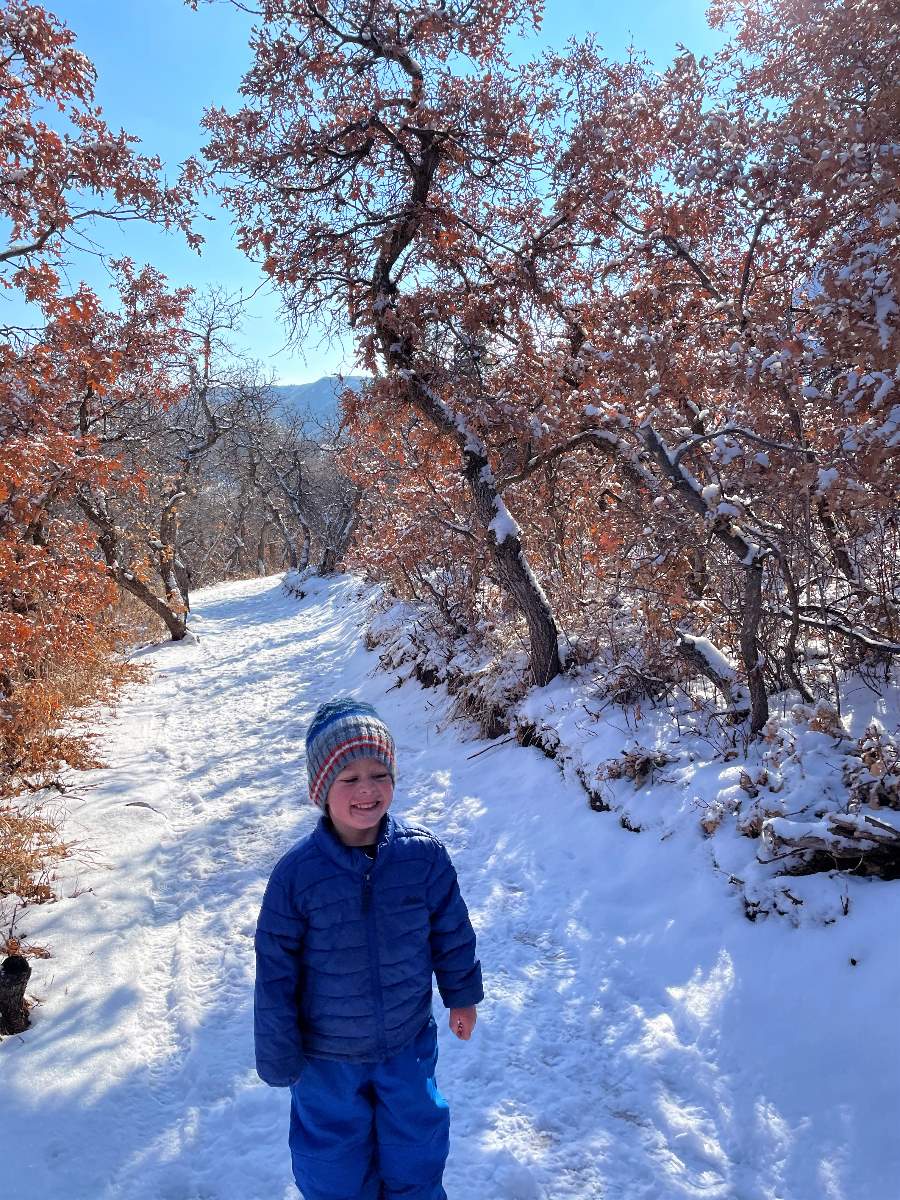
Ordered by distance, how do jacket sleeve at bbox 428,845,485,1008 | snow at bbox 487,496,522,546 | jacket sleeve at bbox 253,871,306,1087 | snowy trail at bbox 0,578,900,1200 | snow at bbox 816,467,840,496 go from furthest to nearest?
snow at bbox 487,496,522,546
snow at bbox 816,467,840,496
snowy trail at bbox 0,578,900,1200
jacket sleeve at bbox 428,845,485,1008
jacket sleeve at bbox 253,871,306,1087

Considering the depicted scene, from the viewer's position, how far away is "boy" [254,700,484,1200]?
2078 mm

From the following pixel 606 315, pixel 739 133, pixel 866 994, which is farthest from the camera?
pixel 606 315

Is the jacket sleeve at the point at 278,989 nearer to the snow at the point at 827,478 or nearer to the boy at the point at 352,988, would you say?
the boy at the point at 352,988

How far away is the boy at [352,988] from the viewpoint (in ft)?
6.82

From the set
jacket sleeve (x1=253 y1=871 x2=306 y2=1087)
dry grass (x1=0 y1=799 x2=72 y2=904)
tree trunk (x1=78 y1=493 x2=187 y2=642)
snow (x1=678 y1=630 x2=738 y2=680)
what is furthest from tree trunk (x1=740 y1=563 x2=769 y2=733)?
tree trunk (x1=78 y1=493 x2=187 y2=642)

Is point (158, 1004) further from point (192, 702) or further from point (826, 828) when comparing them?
point (192, 702)

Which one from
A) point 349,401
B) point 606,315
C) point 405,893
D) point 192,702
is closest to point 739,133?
point 606,315

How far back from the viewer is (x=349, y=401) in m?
7.54

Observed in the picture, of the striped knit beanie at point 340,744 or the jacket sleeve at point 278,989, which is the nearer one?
the jacket sleeve at point 278,989

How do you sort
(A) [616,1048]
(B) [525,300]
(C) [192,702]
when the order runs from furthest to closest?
(C) [192,702]
(B) [525,300]
(A) [616,1048]

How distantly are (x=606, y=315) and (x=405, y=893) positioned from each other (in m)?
6.35

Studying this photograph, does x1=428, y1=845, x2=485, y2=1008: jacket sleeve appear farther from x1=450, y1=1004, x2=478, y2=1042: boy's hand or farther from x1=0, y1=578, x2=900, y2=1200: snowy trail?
x1=0, y1=578, x2=900, y2=1200: snowy trail

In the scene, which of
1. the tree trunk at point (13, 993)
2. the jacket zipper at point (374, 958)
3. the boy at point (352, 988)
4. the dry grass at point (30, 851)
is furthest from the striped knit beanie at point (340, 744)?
the dry grass at point (30, 851)

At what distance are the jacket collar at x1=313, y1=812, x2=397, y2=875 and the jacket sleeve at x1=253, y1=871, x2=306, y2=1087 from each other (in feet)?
0.55
